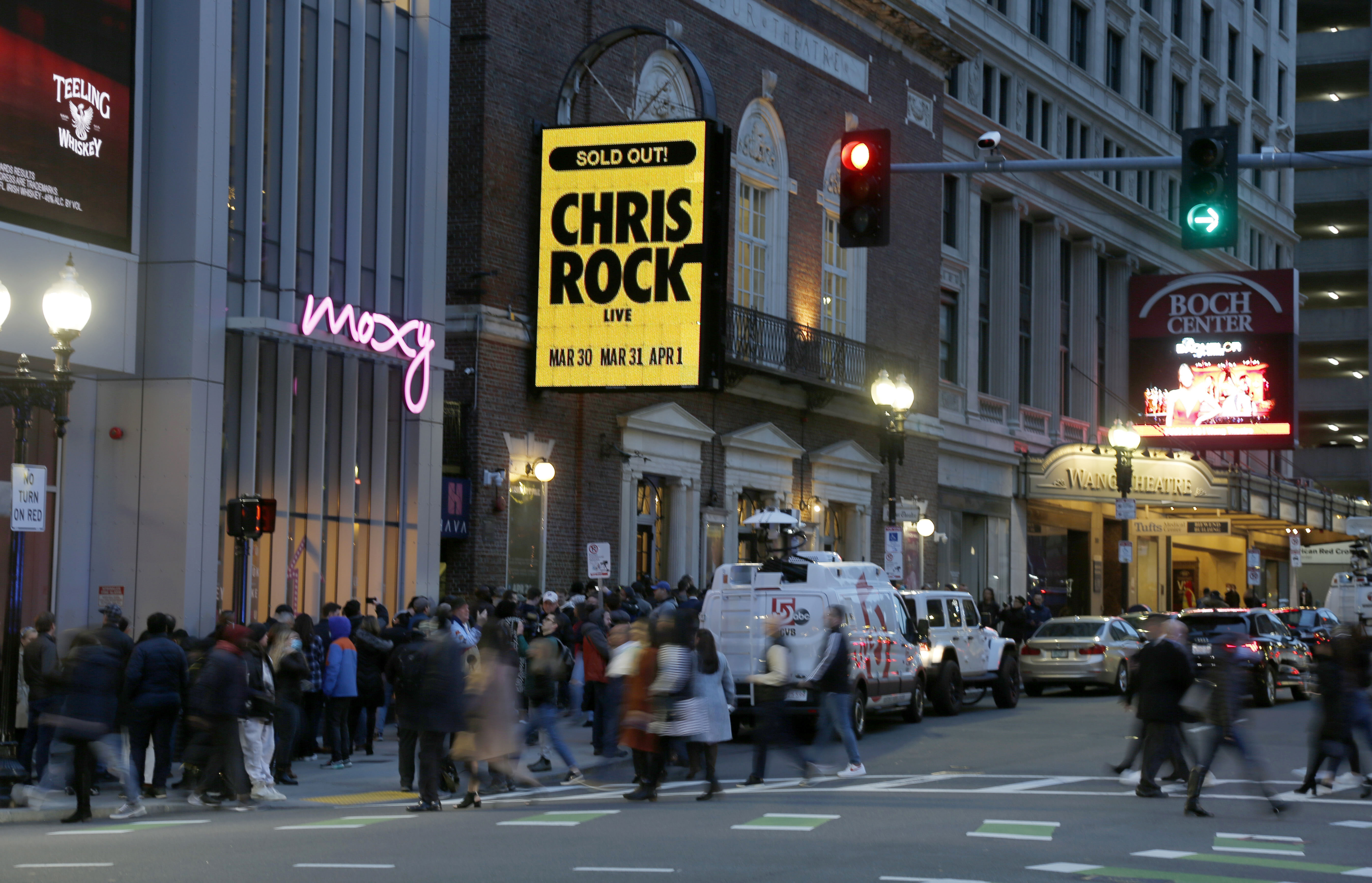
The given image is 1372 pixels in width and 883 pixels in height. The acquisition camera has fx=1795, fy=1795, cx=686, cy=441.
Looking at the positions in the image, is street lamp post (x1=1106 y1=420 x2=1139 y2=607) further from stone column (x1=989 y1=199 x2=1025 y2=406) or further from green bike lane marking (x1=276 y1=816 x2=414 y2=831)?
green bike lane marking (x1=276 y1=816 x2=414 y2=831)

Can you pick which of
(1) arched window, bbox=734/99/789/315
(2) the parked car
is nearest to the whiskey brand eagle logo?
(1) arched window, bbox=734/99/789/315

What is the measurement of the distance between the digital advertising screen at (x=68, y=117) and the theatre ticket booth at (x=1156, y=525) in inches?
1036

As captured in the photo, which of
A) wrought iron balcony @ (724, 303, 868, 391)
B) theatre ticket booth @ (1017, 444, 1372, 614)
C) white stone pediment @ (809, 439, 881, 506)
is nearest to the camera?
wrought iron balcony @ (724, 303, 868, 391)

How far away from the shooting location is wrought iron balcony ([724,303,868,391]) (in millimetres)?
33250

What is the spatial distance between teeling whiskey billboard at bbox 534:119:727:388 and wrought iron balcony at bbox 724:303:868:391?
8.64 feet

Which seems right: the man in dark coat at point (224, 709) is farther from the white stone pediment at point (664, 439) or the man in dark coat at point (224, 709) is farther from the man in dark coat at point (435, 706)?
the white stone pediment at point (664, 439)

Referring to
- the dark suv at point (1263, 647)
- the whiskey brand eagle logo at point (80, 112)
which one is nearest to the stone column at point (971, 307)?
the dark suv at point (1263, 647)

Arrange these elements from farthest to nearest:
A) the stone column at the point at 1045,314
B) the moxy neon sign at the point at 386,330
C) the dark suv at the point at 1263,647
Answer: the stone column at the point at 1045,314, the dark suv at the point at 1263,647, the moxy neon sign at the point at 386,330

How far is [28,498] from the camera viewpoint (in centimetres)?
1636

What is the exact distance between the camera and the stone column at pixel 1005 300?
49094mm

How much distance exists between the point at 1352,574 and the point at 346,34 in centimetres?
3401

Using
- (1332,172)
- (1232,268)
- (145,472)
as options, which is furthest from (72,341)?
(1332,172)

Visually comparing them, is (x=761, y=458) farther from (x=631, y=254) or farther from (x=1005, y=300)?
(x=1005, y=300)

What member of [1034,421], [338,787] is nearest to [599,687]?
[338,787]
